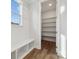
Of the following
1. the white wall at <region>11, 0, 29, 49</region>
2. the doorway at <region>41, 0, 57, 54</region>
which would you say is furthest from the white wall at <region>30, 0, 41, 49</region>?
the doorway at <region>41, 0, 57, 54</region>

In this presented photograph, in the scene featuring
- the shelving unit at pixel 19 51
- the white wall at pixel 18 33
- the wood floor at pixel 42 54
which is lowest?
the wood floor at pixel 42 54

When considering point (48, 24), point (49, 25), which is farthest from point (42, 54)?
point (48, 24)

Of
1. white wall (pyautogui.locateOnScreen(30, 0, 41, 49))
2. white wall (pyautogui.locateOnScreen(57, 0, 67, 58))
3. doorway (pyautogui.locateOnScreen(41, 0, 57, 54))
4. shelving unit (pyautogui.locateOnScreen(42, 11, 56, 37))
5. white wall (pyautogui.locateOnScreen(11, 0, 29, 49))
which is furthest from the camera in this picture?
shelving unit (pyautogui.locateOnScreen(42, 11, 56, 37))

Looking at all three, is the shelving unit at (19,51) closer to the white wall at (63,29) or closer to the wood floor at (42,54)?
the wood floor at (42,54)

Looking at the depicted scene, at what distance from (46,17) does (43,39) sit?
75.4 inches

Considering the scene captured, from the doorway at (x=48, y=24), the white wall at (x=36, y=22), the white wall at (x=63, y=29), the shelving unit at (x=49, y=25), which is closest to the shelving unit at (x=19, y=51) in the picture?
the white wall at (x=36, y=22)

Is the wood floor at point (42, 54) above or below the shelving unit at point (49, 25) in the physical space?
below

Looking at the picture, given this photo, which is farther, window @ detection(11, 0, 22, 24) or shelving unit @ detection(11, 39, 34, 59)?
window @ detection(11, 0, 22, 24)

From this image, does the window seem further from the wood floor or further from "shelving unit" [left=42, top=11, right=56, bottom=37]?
"shelving unit" [left=42, top=11, right=56, bottom=37]

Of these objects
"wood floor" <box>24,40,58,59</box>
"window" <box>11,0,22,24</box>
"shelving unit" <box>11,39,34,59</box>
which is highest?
"window" <box>11,0,22,24</box>
